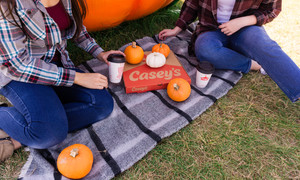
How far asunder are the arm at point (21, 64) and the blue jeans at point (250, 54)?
41.5 inches

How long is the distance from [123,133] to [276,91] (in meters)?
1.17

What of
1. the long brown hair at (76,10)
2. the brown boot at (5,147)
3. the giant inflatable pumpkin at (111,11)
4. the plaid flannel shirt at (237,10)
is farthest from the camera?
the giant inflatable pumpkin at (111,11)

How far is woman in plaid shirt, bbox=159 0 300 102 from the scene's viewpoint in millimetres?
1433

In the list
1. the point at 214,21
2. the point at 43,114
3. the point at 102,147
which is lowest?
the point at 102,147

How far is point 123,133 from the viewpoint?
4.17 feet

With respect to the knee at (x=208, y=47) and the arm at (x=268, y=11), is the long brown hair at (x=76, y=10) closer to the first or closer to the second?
the knee at (x=208, y=47)

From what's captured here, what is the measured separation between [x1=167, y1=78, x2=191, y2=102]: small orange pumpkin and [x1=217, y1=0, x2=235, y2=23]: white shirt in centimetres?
61

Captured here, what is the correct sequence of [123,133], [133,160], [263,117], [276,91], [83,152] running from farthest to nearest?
1. [276,91]
2. [263,117]
3. [123,133]
4. [133,160]
5. [83,152]

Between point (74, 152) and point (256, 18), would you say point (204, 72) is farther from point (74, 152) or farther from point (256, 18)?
point (74, 152)

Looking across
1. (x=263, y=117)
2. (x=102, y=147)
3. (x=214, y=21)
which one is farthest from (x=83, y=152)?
(x=214, y=21)

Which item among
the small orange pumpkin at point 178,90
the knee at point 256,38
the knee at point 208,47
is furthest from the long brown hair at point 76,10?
the knee at point 256,38

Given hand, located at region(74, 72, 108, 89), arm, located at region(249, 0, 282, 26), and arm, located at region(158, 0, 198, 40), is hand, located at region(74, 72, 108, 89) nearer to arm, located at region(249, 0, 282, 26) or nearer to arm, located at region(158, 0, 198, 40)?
arm, located at region(158, 0, 198, 40)

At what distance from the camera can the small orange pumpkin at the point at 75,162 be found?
979 millimetres

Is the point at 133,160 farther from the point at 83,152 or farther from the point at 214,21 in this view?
the point at 214,21
